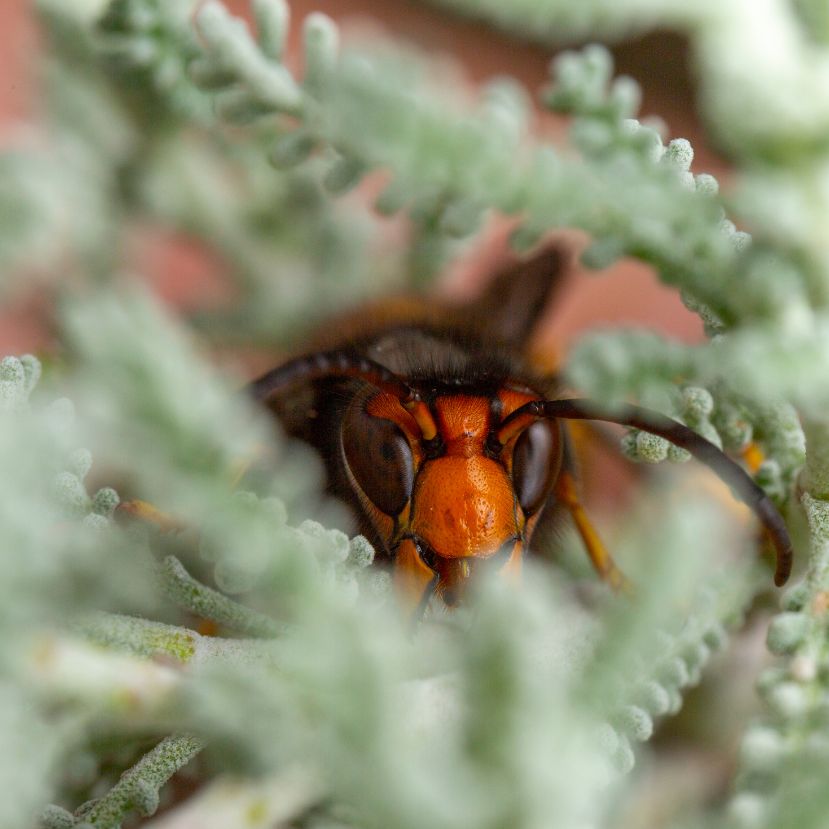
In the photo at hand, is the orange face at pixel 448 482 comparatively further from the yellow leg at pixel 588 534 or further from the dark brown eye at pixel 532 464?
the yellow leg at pixel 588 534

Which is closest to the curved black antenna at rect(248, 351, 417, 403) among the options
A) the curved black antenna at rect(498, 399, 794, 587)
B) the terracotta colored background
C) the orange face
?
the orange face

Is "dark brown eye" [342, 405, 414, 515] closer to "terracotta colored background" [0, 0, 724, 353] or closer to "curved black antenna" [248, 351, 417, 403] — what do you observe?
"curved black antenna" [248, 351, 417, 403]

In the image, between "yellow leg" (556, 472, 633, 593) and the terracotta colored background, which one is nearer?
"yellow leg" (556, 472, 633, 593)

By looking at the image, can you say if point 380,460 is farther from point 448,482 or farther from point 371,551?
point 371,551

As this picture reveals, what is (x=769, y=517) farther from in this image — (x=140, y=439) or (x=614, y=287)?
(x=614, y=287)

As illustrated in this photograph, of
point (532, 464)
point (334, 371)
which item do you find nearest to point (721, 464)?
point (532, 464)

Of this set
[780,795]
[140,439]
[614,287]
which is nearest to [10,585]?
[140,439]
